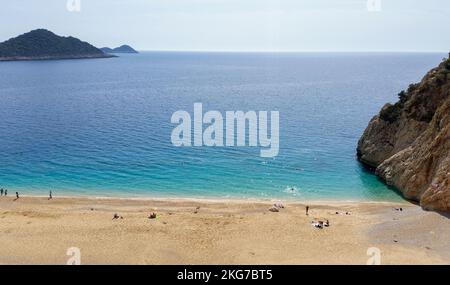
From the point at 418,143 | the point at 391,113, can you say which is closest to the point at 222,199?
the point at 418,143

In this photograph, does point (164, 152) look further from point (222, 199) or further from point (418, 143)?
point (418, 143)

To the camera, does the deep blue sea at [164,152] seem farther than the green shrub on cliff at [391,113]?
No

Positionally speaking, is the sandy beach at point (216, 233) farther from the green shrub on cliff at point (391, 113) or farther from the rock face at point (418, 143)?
the green shrub on cliff at point (391, 113)

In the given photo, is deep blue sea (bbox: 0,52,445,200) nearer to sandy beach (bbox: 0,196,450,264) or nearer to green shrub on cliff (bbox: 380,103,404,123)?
sandy beach (bbox: 0,196,450,264)

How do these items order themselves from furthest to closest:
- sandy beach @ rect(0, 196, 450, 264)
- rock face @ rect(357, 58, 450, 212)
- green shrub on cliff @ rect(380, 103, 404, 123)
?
green shrub on cliff @ rect(380, 103, 404, 123) < rock face @ rect(357, 58, 450, 212) < sandy beach @ rect(0, 196, 450, 264)

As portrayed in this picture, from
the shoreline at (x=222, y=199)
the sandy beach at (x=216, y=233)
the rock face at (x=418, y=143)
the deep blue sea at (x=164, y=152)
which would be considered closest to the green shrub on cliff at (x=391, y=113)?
the rock face at (x=418, y=143)

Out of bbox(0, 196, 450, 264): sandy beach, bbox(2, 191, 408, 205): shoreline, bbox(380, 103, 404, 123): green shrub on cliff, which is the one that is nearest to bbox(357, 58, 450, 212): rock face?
bbox(380, 103, 404, 123): green shrub on cliff
